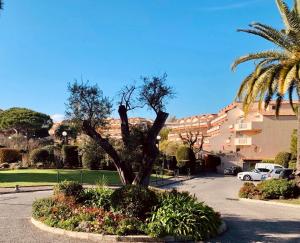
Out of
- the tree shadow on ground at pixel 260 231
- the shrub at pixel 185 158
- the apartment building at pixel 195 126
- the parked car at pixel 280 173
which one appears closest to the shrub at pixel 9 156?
the shrub at pixel 185 158

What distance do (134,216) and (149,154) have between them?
3.88 m

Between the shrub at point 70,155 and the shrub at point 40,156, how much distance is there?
172cm

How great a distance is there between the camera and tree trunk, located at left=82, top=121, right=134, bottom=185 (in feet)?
55.9

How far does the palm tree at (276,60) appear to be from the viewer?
76.2 feet

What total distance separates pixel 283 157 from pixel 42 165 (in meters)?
29.4

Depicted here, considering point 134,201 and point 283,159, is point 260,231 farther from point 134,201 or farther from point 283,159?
point 283,159

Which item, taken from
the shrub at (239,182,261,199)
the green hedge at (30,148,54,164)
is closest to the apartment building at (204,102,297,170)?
the green hedge at (30,148,54,164)

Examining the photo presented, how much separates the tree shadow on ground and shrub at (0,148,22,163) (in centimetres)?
Answer: 3985

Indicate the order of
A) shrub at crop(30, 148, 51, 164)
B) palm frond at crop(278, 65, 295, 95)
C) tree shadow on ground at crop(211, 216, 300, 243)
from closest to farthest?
tree shadow on ground at crop(211, 216, 300, 243) → palm frond at crop(278, 65, 295, 95) → shrub at crop(30, 148, 51, 164)

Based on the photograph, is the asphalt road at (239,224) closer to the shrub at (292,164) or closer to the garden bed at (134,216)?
the garden bed at (134,216)

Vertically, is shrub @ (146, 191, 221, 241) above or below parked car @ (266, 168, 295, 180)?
below

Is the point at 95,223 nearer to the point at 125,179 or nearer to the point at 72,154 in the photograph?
the point at 125,179

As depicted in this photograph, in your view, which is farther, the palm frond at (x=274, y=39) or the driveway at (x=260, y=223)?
the palm frond at (x=274, y=39)

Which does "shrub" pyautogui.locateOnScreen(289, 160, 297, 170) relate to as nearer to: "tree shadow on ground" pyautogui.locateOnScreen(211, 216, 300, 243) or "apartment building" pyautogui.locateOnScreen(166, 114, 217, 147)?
"tree shadow on ground" pyautogui.locateOnScreen(211, 216, 300, 243)
